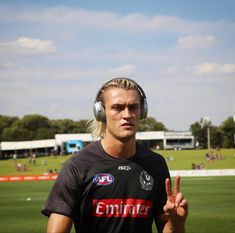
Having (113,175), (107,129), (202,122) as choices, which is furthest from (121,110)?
(202,122)

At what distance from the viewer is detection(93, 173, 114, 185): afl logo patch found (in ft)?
13.8

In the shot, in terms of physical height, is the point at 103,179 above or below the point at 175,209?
above

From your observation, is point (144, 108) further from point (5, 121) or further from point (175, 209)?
point (5, 121)

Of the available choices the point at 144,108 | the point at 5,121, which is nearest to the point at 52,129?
the point at 5,121

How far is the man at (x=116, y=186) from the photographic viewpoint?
4152 millimetres

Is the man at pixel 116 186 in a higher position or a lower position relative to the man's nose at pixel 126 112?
lower

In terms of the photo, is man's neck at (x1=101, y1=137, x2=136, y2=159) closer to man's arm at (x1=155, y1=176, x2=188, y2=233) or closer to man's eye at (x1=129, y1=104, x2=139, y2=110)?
man's eye at (x1=129, y1=104, x2=139, y2=110)

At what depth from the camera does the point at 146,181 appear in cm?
436

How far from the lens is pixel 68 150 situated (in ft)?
319

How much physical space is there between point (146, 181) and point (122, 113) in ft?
2.02

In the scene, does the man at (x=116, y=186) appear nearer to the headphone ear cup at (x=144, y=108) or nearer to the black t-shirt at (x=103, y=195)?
the black t-shirt at (x=103, y=195)

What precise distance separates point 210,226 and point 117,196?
44.9 ft

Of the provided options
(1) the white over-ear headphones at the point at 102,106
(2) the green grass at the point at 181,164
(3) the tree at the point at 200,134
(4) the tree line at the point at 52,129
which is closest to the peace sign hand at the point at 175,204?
(1) the white over-ear headphones at the point at 102,106

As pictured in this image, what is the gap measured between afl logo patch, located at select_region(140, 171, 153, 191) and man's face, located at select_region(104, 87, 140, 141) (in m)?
0.35
